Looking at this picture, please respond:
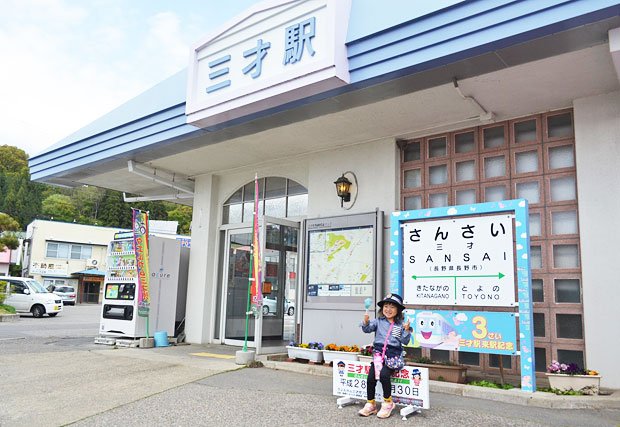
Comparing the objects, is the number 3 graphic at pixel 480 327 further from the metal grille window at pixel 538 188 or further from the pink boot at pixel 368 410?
the pink boot at pixel 368 410

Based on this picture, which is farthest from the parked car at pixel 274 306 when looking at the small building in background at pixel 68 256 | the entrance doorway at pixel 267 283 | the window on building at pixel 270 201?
the small building in background at pixel 68 256

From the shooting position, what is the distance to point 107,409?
18.2 ft

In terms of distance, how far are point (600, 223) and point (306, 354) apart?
4593 millimetres

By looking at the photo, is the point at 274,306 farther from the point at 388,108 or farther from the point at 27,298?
the point at 27,298

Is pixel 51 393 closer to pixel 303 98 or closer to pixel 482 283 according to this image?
pixel 303 98

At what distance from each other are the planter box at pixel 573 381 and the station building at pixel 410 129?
0.68m

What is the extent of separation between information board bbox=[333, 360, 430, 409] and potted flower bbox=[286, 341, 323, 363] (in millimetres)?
2319

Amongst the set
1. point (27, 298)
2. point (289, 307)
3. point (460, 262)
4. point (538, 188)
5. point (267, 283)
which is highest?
point (538, 188)

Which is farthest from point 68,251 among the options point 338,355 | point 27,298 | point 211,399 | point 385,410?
point 385,410

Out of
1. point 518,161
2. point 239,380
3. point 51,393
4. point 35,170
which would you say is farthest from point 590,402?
point 35,170

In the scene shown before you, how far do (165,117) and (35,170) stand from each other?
17.6ft

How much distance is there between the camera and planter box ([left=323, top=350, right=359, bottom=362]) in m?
7.59

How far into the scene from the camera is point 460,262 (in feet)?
21.3

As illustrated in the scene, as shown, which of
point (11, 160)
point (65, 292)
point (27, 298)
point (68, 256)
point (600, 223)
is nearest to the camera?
point (600, 223)
